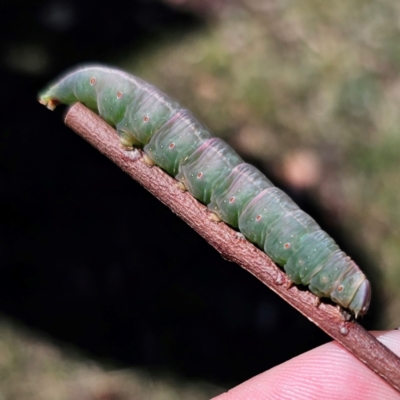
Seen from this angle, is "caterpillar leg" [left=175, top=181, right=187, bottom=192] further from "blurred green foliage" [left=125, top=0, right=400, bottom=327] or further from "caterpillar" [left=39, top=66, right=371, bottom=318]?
"blurred green foliage" [left=125, top=0, right=400, bottom=327]

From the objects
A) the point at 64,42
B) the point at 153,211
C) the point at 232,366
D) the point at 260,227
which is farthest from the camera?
the point at 64,42

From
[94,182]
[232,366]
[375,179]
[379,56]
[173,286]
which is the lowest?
[232,366]

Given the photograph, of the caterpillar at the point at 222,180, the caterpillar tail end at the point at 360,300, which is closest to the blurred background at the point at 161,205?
the caterpillar at the point at 222,180

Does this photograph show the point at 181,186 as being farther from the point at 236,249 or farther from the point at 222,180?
the point at 236,249

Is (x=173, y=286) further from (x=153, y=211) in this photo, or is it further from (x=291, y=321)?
(x=291, y=321)

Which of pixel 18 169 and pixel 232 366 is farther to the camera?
pixel 18 169

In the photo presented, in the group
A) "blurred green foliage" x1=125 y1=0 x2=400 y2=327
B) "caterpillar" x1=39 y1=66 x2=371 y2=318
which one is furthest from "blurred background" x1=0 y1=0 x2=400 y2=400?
"caterpillar" x1=39 y1=66 x2=371 y2=318

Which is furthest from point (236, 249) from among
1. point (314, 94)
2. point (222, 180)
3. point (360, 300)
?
point (314, 94)

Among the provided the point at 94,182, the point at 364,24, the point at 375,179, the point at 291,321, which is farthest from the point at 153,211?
the point at 364,24
